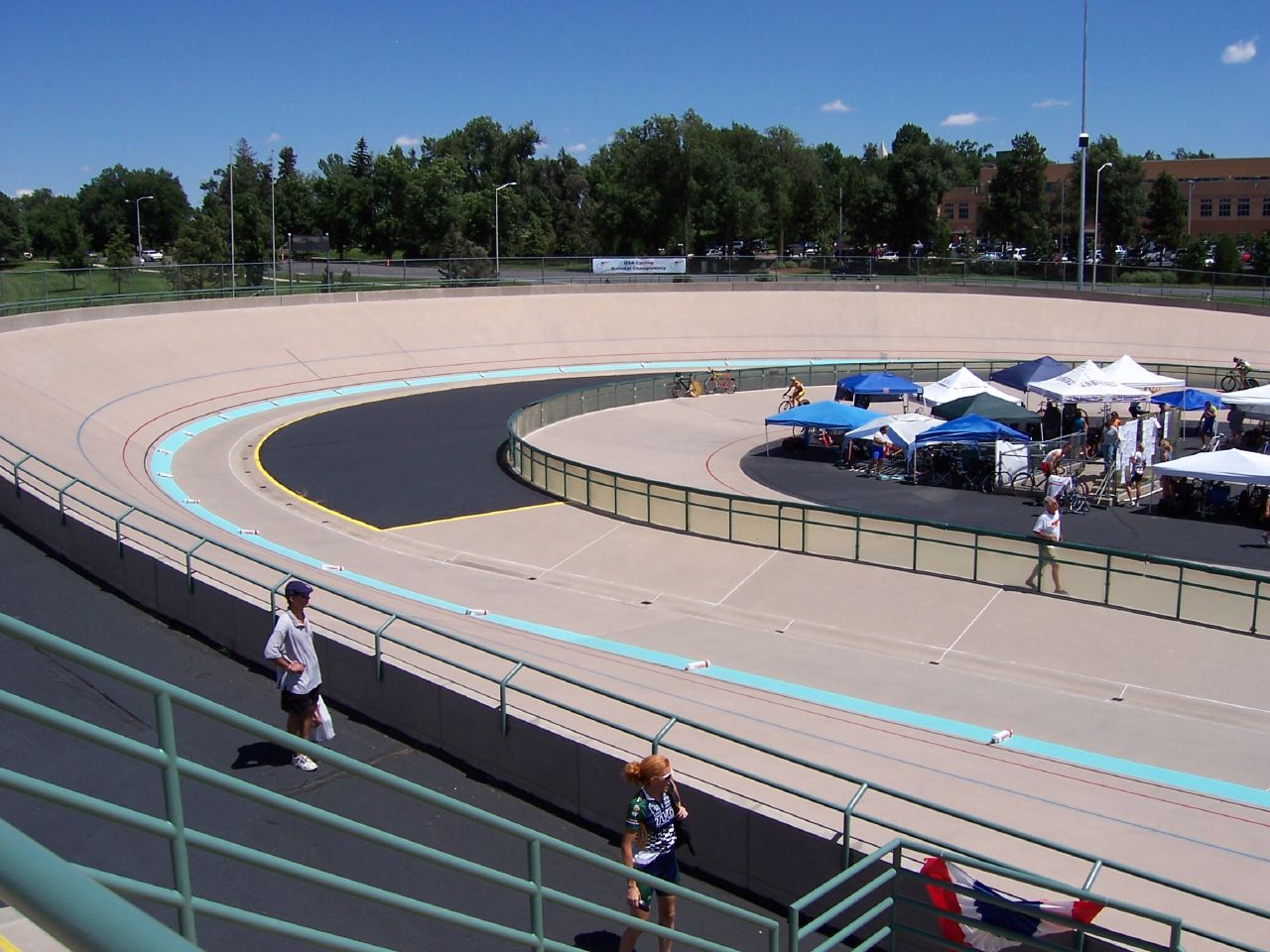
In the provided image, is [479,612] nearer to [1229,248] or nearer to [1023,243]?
[1229,248]

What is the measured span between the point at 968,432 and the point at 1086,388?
16.6 feet

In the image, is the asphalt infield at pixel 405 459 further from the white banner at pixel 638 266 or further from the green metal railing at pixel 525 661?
the white banner at pixel 638 266

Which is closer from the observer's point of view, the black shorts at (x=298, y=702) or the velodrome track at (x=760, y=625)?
the black shorts at (x=298, y=702)

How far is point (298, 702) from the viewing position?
953 centimetres

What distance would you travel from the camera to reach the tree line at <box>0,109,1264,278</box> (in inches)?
3565

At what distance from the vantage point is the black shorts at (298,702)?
951cm

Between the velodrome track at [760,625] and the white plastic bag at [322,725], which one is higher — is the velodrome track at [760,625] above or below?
below

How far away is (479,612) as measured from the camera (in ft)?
56.6

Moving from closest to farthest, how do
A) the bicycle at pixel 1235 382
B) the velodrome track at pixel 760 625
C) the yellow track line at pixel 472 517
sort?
the velodrome track at pixel 760 625, the yellow track line at pixel 472 517, the bicycle at pixel 1235 382

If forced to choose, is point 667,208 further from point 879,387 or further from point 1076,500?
point 1076,500

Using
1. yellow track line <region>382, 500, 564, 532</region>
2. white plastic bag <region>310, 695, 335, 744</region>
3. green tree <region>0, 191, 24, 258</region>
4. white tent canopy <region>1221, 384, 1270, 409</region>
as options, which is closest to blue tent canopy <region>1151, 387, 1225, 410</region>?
white tent canopy <region>1221, 384, 1270, 409</region>

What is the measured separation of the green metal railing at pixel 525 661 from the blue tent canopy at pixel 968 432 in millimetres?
7777

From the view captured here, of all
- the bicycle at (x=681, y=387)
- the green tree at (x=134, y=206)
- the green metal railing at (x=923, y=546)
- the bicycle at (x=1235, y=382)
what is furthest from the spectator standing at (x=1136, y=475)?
the green tree at (x=134, y=206)

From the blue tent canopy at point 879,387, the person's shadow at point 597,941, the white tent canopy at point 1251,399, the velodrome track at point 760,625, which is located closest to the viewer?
the person's shadow at point 597,941
